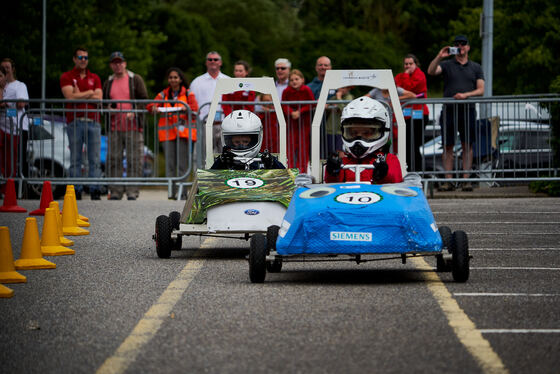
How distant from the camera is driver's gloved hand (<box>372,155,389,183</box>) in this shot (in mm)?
9852

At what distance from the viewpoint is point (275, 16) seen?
80.8 meters

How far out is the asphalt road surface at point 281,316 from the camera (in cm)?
614

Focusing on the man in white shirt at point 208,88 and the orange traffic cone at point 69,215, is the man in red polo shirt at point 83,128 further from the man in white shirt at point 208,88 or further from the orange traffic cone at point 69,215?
the orange traffic cone at point 69,215

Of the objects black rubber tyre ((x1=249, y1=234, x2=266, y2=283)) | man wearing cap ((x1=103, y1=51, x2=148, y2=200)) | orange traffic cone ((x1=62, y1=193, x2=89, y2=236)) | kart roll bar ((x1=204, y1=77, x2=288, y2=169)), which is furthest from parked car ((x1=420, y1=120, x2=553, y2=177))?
black rubber tyre ((x1=249, y1=234, x2=266, y2=283))

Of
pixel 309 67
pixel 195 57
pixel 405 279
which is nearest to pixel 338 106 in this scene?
pixel 405 279

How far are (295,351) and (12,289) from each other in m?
3.30

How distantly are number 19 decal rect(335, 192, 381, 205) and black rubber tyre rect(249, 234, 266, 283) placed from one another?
0.68 metres

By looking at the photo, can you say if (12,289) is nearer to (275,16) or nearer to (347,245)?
(347,245)

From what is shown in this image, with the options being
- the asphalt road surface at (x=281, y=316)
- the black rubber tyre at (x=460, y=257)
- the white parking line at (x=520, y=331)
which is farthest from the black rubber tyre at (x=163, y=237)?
the white parking line at (x=520, y=331)

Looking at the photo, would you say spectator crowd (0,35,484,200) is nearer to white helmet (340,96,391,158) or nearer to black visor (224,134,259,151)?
black visor (224,134,259,151)

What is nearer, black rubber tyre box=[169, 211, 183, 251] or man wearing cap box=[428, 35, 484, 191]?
black rubber tyre box=[169, 211, 183, 251]

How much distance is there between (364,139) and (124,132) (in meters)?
10.3

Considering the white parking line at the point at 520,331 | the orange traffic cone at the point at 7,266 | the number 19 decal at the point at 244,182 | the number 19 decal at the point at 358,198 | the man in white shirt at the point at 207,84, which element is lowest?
the white parking line at the point at 520,331

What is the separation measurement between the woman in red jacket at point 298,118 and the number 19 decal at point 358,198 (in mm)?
9682
